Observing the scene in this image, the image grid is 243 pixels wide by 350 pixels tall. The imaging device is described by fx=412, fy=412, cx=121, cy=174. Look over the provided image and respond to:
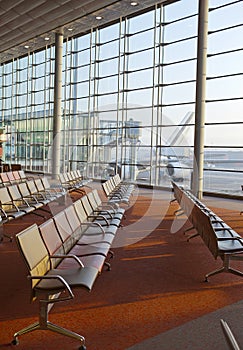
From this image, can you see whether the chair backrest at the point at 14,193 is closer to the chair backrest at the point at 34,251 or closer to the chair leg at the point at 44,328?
the chair backrest at the point at 34,251

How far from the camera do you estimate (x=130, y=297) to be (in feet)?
14.6

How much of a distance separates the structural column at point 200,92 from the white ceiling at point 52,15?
234 centimetres

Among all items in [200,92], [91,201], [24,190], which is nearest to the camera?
[91,201]

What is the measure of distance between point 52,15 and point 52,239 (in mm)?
13317

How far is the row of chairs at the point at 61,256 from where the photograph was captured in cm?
332

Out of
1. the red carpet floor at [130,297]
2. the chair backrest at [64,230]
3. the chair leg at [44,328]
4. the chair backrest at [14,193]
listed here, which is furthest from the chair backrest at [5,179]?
the chair leg at [44,328]

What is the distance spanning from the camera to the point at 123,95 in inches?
639

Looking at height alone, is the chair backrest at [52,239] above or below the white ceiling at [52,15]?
below

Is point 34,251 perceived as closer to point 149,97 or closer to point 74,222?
point 74,222

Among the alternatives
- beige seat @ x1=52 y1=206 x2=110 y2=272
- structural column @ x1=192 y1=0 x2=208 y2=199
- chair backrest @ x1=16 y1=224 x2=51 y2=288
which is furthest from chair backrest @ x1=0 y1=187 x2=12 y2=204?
structural column @ x1=192 y1=0 x2=208 y2=199

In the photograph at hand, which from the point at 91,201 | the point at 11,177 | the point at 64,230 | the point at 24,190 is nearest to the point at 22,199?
the point at 24,190

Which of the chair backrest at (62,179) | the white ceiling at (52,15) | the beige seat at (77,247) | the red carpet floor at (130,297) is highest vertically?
the white ceiling at (52,15)

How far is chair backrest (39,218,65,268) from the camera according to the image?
400 cm

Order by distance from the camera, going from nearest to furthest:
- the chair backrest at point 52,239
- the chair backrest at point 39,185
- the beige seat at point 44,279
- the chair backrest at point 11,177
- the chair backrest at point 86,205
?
the beige seat at point 44,279
the chair backrest at point 52,239
the chair backrest at point 86,205
the chair backrest at point 39,185
the chair backrest at point 11,177
